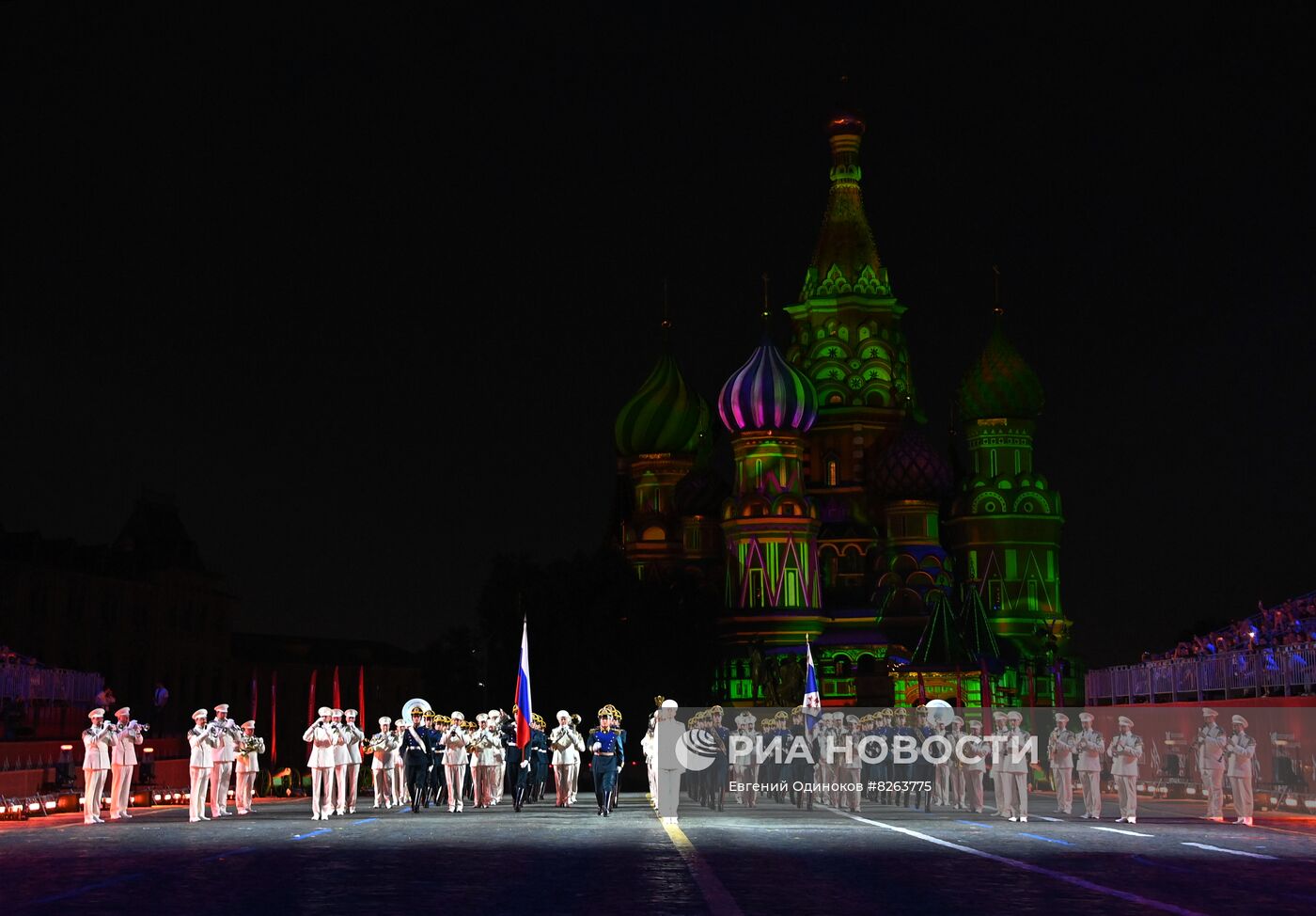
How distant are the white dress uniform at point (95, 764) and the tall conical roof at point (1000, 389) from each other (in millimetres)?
75745

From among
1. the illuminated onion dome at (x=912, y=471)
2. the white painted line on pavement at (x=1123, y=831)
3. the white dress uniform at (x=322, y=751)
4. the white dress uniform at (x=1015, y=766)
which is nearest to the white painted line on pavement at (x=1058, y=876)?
the white painted line on pavement at (x=1123, y=831)

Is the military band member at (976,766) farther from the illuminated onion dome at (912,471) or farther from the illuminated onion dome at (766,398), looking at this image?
the illuminated onion dome at (912,471)

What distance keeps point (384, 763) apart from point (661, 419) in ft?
239

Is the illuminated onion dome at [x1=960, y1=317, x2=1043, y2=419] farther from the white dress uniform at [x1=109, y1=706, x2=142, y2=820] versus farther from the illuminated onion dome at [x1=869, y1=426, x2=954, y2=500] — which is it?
the white dress uniform at [x1=109, y1=706, x2=142, y2=820]

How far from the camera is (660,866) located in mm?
18562

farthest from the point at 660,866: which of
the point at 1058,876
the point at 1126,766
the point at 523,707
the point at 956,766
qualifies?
the point at 523,707

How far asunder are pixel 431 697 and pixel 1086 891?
72.5 m

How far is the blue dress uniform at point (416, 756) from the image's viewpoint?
3269cm

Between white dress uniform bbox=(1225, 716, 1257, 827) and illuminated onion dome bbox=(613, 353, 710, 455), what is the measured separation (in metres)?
77.7

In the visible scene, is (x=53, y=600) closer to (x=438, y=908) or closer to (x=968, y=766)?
(x=968, y=766)

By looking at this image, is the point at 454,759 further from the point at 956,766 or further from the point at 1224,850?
the point at 1224,850

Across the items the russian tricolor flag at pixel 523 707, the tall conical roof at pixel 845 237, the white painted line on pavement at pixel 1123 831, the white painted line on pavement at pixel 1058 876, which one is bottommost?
the white painted line on pavement at pixel 1058 876

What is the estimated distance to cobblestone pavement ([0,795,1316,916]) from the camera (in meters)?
15.0

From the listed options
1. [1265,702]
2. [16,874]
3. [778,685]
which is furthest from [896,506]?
[16,874]
